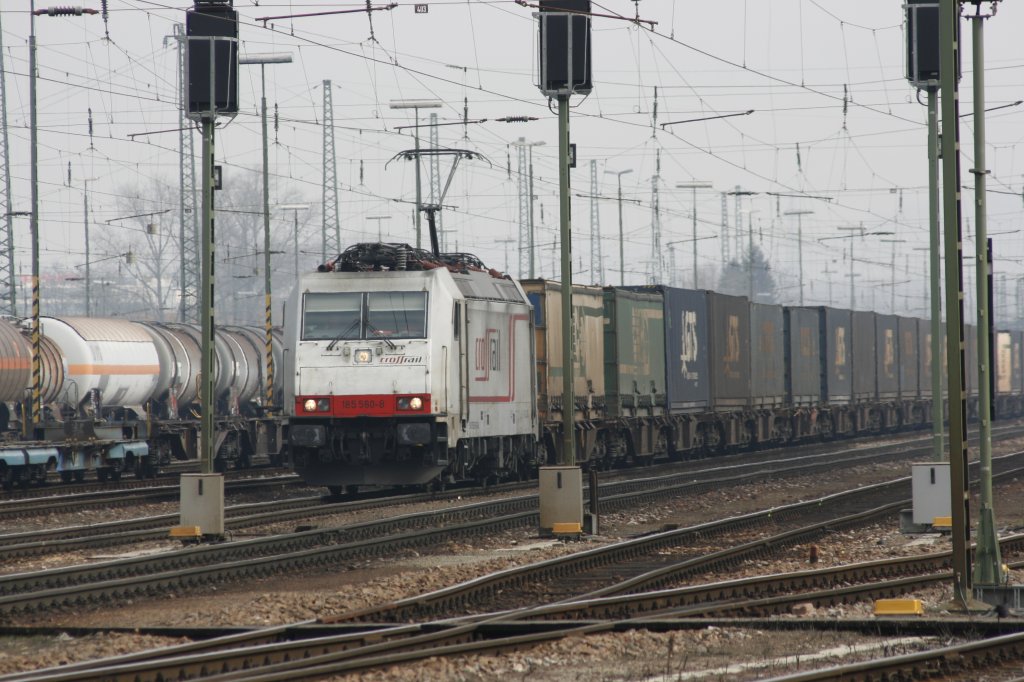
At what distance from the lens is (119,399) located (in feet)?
118

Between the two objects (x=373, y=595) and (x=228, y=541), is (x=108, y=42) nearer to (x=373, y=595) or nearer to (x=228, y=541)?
(x=228, y=541)

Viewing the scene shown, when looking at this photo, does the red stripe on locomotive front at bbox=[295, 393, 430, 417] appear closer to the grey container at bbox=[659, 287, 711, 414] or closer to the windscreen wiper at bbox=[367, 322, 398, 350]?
the windscreen wiper at bbox=[367, 322, 398, 350]

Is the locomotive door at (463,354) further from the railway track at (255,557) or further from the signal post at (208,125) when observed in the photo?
the signal post at (208,125)

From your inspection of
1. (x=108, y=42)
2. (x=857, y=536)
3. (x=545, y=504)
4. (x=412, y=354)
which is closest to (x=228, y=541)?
(x=545, y=504)

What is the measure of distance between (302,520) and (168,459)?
41.6 ft

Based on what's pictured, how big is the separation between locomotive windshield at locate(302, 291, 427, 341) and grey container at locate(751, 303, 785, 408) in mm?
18730

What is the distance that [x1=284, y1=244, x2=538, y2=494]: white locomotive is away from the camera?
72.7ft

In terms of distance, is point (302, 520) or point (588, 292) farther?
point (588, 292)

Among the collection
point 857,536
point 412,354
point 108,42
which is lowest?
point 857,536

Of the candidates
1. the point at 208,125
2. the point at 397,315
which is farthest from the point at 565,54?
the point at 397,315

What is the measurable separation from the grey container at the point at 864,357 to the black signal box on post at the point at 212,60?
32608mm

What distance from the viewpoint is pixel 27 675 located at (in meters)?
9.16

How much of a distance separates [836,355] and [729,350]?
9587 mm

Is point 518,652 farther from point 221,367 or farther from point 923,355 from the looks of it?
point 923,355
